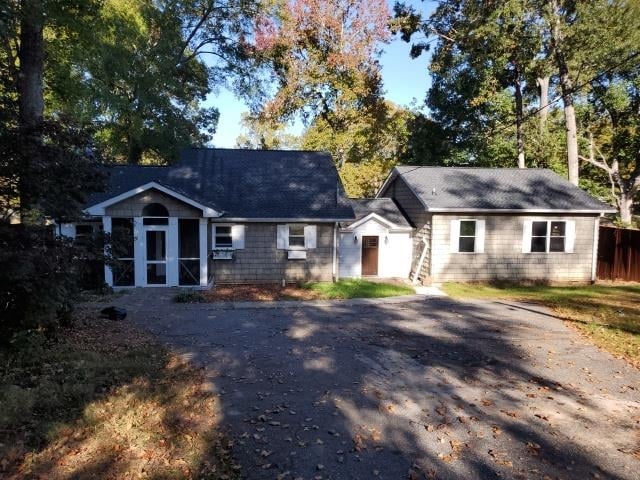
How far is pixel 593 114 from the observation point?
31.9 meters

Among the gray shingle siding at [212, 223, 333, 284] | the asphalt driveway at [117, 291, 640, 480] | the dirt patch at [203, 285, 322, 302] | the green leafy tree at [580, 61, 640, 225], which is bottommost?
the asphalt driveway at [117, 291, 640, 480]

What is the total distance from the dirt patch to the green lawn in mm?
366

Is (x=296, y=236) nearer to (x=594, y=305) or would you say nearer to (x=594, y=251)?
(x=594, y=305)

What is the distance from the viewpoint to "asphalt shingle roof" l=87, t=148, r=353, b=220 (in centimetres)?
1795

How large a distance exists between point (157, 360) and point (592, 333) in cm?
976

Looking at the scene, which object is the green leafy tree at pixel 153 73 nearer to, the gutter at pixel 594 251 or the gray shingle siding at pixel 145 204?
the gray shingle siding at pixel 145 204

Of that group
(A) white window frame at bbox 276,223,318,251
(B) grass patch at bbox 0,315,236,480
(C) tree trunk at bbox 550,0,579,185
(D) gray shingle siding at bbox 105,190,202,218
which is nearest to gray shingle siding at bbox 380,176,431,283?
(A) white window frame at bbox 276,223,318,251

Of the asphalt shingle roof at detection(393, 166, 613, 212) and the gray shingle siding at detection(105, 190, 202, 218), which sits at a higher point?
the asphalt shingle roof at detection(393, 166, 613, 212)

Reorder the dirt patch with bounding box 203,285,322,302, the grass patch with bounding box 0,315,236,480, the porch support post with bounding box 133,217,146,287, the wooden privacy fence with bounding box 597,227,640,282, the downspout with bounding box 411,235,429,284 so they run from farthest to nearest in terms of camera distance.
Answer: the wooden privacy fence with bounding box 597,227,640,282 < the downspout with bounding box 411,235,429,284 < the porch support post with bounding box 133,217,146,287 < the dirt patch with bounding box 203,285,322,302 < the grass patch with bounding box 0,315,236,480

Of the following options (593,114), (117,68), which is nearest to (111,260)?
(117,68)

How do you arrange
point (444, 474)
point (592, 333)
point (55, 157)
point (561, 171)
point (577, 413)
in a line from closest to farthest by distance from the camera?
point (444, 474), point (577, 413), point (55, 157), point (592, 333), point (561, 171)

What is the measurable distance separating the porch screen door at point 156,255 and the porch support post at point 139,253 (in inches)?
9.6

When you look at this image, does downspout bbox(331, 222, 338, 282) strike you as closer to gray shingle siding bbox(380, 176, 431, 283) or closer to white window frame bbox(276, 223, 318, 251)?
white window frame bbox(276, 223, 318, 251)

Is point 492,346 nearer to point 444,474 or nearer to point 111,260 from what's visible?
point 444,474
